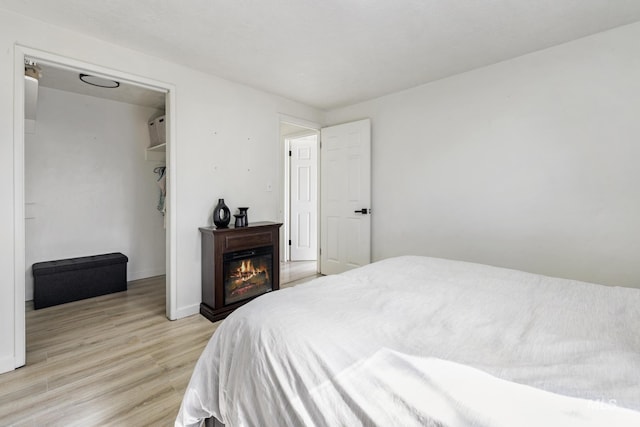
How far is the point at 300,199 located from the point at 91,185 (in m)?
3.04

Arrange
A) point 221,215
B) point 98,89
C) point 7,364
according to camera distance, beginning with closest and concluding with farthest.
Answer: point 7,364
point 221,215
point 98,89

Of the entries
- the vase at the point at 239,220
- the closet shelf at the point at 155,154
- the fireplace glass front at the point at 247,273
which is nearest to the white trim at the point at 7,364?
the fireplace glass front at the point at 247,273

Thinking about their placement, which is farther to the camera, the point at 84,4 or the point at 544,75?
the point at 544,75

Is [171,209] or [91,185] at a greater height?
[91,185]

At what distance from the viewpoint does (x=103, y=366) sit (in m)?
2.06

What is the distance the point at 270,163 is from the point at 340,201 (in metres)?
1.09

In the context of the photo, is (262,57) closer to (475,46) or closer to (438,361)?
(475,46)

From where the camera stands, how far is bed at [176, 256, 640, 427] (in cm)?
66

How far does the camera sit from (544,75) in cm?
248

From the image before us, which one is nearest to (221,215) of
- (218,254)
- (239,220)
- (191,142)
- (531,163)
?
(239,220)

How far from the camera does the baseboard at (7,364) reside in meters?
1.98

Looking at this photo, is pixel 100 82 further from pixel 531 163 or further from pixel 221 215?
pixel 531 163

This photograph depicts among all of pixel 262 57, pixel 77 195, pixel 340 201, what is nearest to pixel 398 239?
pixel 340 201

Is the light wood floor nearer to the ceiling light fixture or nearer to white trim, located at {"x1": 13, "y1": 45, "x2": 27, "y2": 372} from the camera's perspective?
white trim, located at {"x1": 13, "y1": 45, "x2": 27, "y2": 372}
